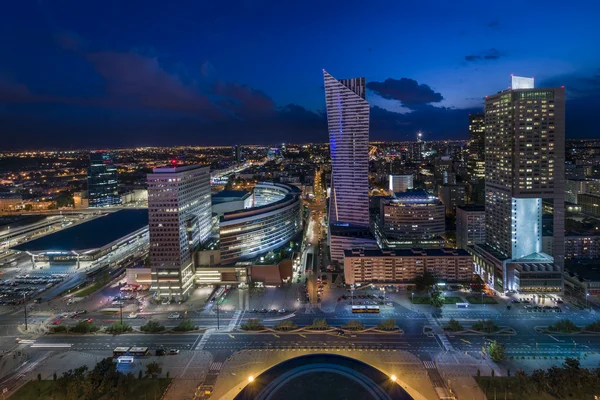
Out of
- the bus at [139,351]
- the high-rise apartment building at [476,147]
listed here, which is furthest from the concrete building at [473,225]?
the high-rise apartment building at [476,147]

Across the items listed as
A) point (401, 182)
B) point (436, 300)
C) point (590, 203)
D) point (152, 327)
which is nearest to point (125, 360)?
point (152, 327)

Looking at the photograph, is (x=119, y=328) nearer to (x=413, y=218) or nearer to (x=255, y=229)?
(x=255, y=229)

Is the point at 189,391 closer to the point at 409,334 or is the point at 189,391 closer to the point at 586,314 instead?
the point at 409,334

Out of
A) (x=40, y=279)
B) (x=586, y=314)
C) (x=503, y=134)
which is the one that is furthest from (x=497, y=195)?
Result: (x=40, y=279)

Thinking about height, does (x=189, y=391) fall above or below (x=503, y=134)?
below

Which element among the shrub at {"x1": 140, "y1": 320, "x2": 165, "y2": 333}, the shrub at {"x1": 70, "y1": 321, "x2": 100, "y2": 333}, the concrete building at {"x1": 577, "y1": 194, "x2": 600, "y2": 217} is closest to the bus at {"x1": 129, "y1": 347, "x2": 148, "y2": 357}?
the shrub at {"x1": 140, "y1": 320, "x2": 165, "y2": 333}

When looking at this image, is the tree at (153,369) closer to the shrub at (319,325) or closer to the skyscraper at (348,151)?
the shrub at (319,325)

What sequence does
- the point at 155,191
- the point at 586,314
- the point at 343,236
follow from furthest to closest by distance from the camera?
the point at 343,236 < the point at 155,191 < the point at 586,314

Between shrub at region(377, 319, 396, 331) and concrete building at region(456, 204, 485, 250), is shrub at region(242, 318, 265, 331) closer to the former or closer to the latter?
shrub at region(377, 319, 396, 331)
